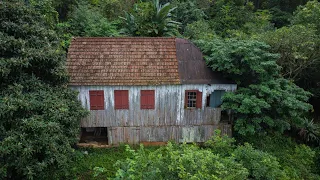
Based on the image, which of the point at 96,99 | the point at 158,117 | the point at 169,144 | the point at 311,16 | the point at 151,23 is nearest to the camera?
the point at 169,144

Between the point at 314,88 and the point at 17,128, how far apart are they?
18.3 meters

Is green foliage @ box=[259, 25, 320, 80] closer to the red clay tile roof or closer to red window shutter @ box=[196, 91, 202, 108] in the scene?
red window shutter @ box=[196, 91, 202, 108]

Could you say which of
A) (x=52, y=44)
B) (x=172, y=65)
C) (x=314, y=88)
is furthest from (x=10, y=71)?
(x=314, y=88)

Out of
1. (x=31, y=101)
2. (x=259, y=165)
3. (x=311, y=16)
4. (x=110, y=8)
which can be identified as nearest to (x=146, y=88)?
(x=31, y=101)

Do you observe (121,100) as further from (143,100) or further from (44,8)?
(44,8)

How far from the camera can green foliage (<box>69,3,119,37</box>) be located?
1977 centimetres

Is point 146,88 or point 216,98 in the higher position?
point 146,88

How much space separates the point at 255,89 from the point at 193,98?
10.9 ft

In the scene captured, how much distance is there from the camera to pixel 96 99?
13.8 meters

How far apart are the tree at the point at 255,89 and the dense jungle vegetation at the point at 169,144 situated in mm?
49

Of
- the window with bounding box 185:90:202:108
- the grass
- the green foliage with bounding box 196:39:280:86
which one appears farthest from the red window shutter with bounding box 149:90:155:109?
the green foliage with bounding box 196:39:280:86

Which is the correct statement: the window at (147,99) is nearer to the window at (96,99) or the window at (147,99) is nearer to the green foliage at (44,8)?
the window at (96,99)

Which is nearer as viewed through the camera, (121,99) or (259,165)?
(259,165)

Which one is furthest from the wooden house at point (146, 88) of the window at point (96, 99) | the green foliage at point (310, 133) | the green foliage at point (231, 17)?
the green foliage at point (231, 17)
